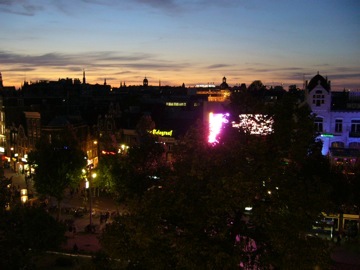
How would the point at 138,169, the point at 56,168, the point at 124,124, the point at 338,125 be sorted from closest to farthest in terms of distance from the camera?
the point at 138,169, the point at 56,168, the point at 338,125, the point at 124,124

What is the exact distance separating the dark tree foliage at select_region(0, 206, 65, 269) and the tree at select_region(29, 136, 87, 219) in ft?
58.3

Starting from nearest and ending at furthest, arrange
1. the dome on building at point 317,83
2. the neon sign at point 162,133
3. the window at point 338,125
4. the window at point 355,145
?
the window at point 355,145 → the window at point 338,125 → the dome on building at point 317,83 → the neon sign at point 162,133

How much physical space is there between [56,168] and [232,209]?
35.1m

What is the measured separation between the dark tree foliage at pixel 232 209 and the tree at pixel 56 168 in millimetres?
30873

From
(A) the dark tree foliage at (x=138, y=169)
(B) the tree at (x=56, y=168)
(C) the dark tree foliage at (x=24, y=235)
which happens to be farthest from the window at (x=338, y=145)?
(C) the dark tree foliage at (x=24, y=235)

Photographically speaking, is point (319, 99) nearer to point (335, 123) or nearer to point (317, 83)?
point (317, 83)

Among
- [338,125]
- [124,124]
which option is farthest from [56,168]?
[338,125]

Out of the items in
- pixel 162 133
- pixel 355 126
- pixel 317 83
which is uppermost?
pixel 317 83

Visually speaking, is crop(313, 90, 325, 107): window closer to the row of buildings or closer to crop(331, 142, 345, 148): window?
the row of buildings

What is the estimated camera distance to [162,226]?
1694 cm

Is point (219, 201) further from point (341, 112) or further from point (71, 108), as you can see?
point (71, 108)

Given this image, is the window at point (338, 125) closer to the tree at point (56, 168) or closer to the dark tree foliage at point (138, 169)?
the dark tree foliage at point (138, 169)

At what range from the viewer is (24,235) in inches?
992

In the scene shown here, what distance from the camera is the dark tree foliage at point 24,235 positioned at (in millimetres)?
21439
